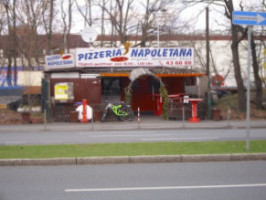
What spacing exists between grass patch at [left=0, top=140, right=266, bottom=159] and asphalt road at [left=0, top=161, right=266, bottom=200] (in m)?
0.77

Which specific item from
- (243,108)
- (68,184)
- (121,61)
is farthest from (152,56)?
(68,184)

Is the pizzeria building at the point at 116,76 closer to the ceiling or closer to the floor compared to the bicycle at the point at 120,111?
closer to the ceiling

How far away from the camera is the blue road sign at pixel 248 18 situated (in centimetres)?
1062

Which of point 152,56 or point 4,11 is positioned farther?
point 4,11

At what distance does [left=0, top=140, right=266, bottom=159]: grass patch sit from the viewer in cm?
1035

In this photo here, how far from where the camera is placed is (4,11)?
32.6 m

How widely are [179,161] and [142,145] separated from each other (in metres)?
2.12

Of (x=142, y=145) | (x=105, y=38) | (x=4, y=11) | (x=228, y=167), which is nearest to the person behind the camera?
(x=228, y=167)

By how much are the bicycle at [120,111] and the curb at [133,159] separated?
12925 millimetres

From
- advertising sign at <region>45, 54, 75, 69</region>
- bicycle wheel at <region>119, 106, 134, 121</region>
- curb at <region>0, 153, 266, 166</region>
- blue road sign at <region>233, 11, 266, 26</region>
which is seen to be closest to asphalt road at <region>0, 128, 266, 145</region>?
curb at <region>0, 153, 266, 166</region>

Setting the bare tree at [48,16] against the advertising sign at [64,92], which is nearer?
the advertising sign at [64,92]

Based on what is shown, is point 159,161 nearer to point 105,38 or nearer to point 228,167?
point 228,167

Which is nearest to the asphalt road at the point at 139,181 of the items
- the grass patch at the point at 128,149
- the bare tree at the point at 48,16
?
the grass patch at the point at 128,149

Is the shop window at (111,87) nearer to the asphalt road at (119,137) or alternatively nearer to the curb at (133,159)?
the asphalt road at (119,137)
